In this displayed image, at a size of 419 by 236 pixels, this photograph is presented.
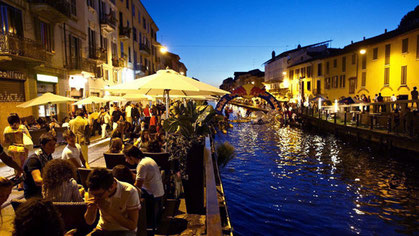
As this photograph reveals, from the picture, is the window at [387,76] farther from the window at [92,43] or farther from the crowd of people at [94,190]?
the crowd of people at [94,190]

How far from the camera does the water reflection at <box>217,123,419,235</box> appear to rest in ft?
29.1

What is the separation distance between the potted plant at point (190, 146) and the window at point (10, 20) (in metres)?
11.9

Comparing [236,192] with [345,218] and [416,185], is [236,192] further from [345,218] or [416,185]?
[416,185]

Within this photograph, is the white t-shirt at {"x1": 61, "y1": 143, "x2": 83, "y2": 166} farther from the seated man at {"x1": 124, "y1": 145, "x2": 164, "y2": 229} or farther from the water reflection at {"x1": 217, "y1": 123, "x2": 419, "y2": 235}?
the water reflection at {"x1": 217, "y1": 123, "x2": 419, "y2": 235}

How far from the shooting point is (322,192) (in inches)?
458

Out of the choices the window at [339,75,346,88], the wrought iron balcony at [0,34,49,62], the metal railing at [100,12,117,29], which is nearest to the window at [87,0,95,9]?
the metal railing at [100,12,117,29]

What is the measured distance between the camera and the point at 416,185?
12664 mm

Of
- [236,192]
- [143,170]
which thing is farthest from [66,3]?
[143,170]

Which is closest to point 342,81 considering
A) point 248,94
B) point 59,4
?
point 248,94

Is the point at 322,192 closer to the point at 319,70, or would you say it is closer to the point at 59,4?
the point at 59,4

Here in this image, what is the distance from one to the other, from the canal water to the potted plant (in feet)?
12.1

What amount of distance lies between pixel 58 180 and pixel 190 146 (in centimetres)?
289

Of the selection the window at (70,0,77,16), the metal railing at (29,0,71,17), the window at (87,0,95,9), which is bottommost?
the metal railing at (29,0,71,17)

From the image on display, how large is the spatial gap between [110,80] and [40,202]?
29698 millimetres
